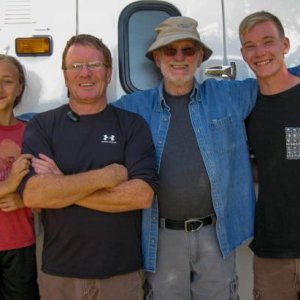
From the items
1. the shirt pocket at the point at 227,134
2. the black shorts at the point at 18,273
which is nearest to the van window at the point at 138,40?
the shirt pocket at the point at 227,134

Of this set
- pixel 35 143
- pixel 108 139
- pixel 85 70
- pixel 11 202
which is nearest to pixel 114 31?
pixel 85 70

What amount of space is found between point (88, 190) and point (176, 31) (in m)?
0.96

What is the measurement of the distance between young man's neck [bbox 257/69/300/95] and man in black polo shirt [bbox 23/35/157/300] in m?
0.69

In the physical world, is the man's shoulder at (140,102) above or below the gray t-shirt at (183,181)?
above

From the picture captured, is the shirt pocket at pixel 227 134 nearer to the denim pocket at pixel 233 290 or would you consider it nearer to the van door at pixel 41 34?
the denim pocket at pixel 233 290

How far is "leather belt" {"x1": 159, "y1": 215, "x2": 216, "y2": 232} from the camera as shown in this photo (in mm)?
2447

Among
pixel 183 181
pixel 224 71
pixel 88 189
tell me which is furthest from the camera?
pixel 224 71

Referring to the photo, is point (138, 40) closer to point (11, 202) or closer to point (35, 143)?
point (35, 143)

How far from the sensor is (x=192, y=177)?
2430 millimetres

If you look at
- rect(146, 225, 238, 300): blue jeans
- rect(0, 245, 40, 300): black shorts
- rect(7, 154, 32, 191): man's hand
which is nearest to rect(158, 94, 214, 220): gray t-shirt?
rect(146, 225, 238, 300): blue jeans

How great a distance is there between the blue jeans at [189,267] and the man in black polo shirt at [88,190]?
0.16 m

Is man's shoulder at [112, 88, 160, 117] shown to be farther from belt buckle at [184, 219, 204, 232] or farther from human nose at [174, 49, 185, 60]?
belt buckle at [184, 219, 204, 232]

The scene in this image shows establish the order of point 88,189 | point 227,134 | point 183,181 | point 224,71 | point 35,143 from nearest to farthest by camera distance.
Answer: point 88,189, point 35,143, point 183,181, point 227,134, point 224,71

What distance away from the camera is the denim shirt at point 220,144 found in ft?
8.04
